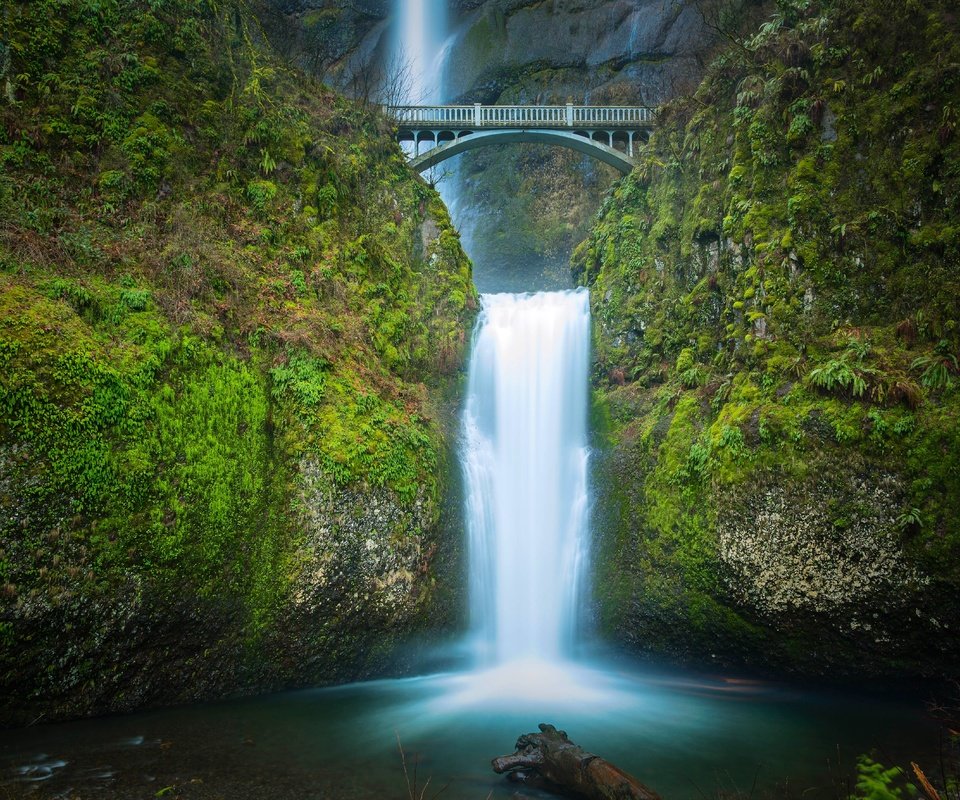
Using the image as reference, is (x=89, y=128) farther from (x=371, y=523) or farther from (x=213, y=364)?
(x=371, y=523)

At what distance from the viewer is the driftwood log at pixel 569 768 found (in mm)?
5496

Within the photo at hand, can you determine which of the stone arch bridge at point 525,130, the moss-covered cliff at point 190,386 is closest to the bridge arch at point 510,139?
the stone arch bridge at point 525,130

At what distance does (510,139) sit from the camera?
21.5m

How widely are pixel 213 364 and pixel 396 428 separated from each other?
3024 mm

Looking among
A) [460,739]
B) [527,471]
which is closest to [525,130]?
[527,471]

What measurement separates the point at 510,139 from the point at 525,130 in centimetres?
72

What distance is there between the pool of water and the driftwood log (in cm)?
26

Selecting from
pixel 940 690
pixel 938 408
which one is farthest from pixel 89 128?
pixel 940 690

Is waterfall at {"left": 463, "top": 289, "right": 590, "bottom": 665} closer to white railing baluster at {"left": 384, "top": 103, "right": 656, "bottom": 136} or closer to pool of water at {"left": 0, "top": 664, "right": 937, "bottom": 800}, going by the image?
pool of water at {"left": 0, "top": 664, "right": 937, "bottom": 800}

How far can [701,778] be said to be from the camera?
6.69m

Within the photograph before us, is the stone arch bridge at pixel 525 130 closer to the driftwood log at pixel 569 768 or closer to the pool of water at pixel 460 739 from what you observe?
the pool of water at pixel 460 739

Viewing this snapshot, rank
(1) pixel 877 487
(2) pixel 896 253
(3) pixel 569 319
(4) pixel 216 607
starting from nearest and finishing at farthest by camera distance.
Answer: (4) pixel 216 607
(1) pixel 877 487
(2) pixel 896 253
(3) pixel 569 319

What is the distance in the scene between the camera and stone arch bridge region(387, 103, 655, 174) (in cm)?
2066

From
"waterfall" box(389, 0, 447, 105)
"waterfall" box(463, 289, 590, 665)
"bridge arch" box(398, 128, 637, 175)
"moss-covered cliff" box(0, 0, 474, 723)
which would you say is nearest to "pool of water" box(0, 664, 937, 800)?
"moss-covered cliff" box(0, 0, 474, 723)
